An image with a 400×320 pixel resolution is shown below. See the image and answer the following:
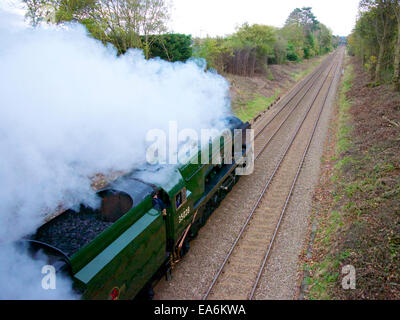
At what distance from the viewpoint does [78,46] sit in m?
5.84

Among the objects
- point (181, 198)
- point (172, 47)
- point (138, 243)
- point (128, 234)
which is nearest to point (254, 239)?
point (181, 198)

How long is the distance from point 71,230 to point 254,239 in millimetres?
5013

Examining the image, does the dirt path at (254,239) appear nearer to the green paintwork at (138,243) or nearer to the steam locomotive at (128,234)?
the steam locomotive at (128,234)

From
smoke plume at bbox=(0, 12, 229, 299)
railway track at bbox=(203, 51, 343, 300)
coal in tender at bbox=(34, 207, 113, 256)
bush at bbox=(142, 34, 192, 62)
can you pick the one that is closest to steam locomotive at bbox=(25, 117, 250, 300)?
coal in tender at bbox=(34, 207, 113, 256)

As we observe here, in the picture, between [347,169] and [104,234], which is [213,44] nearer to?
[347,169]

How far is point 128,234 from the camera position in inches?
180

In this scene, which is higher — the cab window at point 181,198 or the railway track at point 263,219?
the cab window at point 181,198

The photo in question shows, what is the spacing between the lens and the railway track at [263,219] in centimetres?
623

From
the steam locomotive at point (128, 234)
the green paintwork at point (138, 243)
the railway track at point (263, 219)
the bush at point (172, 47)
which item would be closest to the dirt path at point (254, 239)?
the railway track at point (263, 219)

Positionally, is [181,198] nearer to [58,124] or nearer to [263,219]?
[58,124]

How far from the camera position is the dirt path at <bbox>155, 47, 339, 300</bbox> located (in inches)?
241

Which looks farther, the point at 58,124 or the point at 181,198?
the point at 181,198

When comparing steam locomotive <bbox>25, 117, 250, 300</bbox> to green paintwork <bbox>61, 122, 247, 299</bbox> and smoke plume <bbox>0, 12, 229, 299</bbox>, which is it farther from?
smoke plume <bbox>0, 12, 229, 299</bbox>

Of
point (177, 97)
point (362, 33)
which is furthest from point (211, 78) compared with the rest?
point (362, 33)
